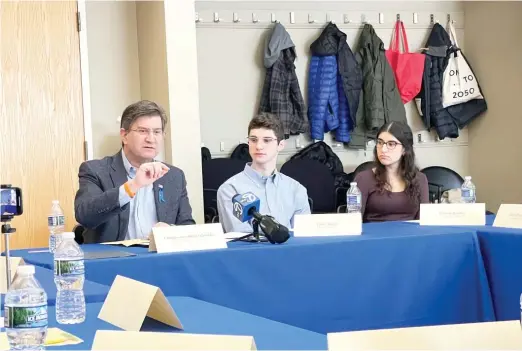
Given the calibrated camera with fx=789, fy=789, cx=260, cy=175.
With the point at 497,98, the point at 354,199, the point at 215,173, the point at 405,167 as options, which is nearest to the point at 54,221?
the point at 354,199

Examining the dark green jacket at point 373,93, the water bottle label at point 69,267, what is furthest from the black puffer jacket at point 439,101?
the water bottle label at point 69,267

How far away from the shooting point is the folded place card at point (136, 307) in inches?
61.6

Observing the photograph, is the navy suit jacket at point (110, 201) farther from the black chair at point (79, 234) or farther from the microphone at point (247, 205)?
the microphone at point (247, 205)

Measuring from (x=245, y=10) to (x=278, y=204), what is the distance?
2783 millimetres

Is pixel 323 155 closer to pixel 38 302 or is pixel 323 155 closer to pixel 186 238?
pixel 186 238

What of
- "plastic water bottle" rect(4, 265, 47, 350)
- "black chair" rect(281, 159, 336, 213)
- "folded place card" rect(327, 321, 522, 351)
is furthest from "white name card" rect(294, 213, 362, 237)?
"black chair" rect(281, 159, 336, 213)

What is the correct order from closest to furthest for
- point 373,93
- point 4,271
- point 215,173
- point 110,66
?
point 4,271
point 110,66
point 215,173
point 373,93

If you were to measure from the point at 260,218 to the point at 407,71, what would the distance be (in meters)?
3.93

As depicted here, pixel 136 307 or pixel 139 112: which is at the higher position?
pixel 139 112

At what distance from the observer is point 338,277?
9.18 feet

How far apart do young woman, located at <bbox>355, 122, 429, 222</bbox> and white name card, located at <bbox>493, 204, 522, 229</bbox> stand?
0.74 meters

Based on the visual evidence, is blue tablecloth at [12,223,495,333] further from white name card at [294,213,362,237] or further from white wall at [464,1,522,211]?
white wall at [464,1,522,211]

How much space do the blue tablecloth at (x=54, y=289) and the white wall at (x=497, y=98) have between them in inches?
194

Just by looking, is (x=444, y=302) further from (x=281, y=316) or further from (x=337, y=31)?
(x=337, y=31)
